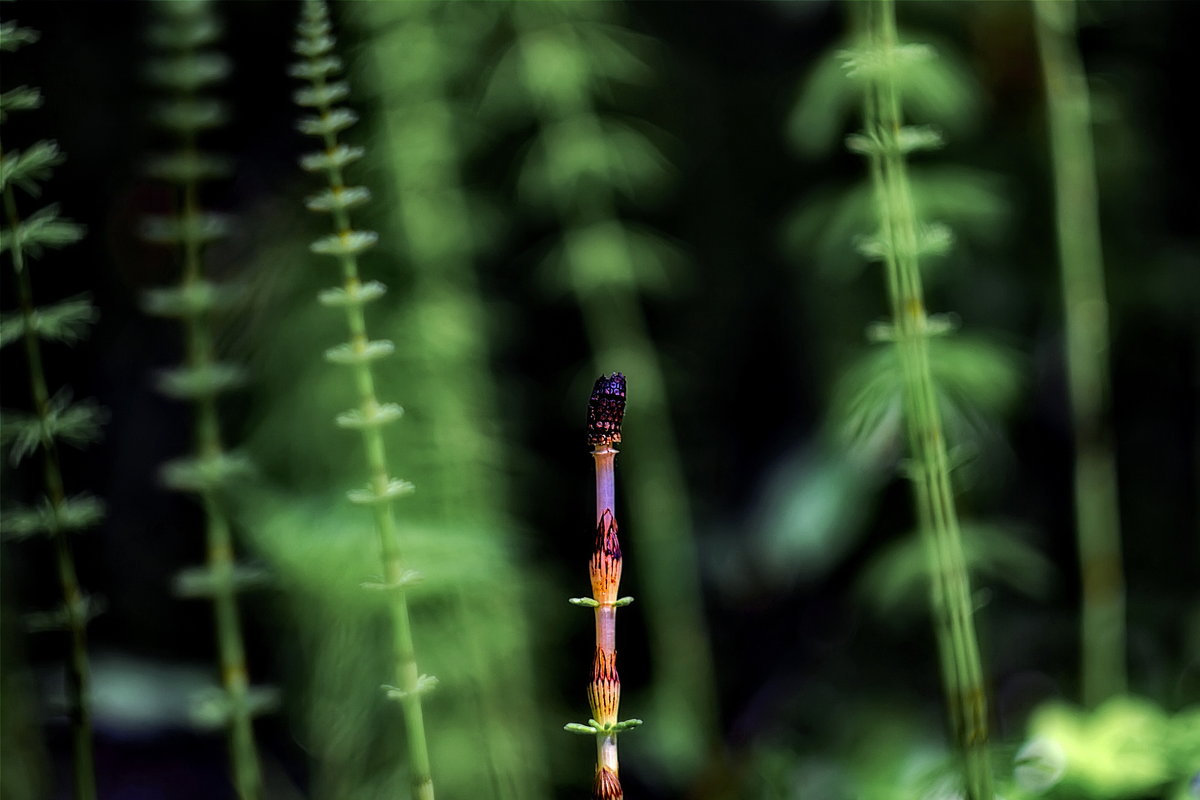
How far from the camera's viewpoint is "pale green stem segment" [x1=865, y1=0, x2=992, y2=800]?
447mm

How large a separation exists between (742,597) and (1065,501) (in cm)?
36

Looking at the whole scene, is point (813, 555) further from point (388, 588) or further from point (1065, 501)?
point (388, 588)

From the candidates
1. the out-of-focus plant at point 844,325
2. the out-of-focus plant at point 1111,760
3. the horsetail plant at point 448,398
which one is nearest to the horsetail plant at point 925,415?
the out-of-focus plant at point 1111,760

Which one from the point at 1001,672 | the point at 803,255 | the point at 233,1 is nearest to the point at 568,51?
the point at 803,255

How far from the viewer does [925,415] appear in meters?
0.44

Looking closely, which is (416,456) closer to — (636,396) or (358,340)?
(636,396)

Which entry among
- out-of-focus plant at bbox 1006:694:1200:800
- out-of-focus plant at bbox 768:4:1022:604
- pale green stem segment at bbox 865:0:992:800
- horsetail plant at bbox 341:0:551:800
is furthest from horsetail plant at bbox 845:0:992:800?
horsetail plant at bbox 341:0:551:800

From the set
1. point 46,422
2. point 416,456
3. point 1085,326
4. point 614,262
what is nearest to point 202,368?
point 46,422

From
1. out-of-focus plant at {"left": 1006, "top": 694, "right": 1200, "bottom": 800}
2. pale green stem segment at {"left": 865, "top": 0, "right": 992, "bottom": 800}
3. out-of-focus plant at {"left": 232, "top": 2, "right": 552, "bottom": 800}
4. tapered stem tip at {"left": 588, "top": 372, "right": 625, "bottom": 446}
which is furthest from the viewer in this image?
out-of-focus plant at {"left": 232, "top": 2, "right": 552, "bottom": 800}

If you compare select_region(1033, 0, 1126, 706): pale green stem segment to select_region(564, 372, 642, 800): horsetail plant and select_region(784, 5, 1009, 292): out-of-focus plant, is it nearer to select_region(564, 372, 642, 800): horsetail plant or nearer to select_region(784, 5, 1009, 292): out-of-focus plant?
select_region(784, 5, 1009, 292): out-of-focus plant

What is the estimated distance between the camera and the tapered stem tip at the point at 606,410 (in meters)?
0.34

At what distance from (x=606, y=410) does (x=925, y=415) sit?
0.53ft

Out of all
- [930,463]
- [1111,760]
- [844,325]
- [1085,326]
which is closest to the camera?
[930,463]

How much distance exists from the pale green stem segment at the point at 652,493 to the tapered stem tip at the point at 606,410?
1.89ft
